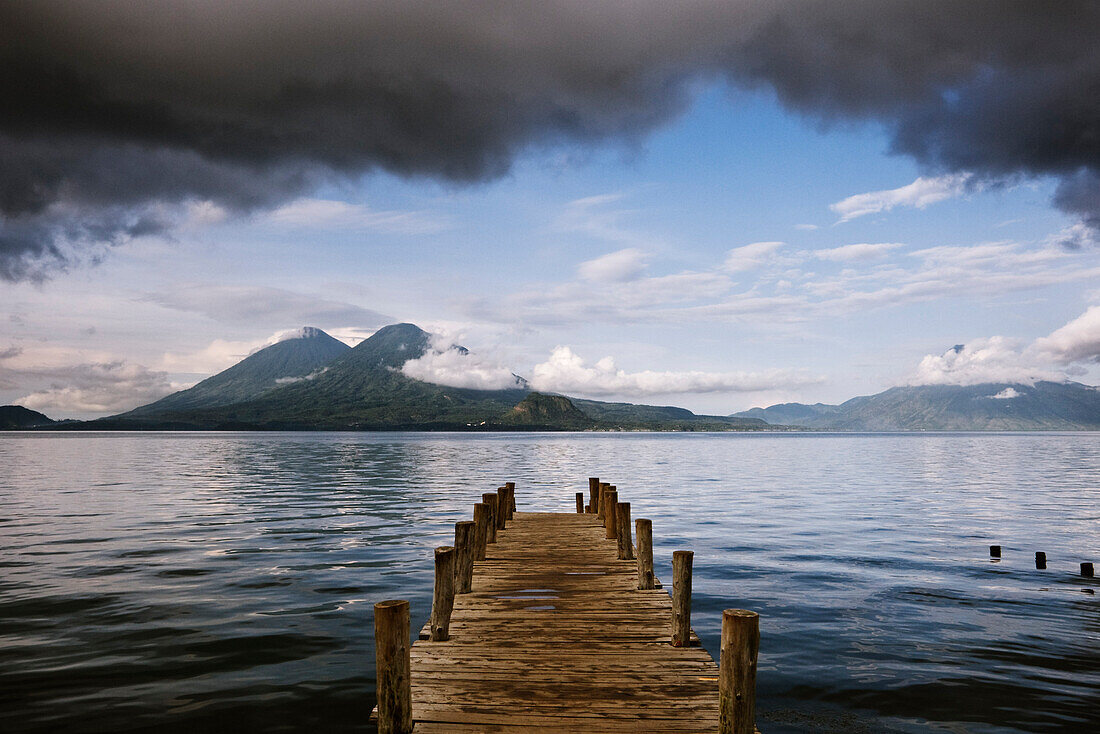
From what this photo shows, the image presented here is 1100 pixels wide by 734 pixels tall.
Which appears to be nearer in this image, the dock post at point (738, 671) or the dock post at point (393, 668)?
the dock post at point (738, 671)

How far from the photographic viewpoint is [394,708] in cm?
687

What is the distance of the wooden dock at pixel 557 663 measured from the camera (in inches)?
285

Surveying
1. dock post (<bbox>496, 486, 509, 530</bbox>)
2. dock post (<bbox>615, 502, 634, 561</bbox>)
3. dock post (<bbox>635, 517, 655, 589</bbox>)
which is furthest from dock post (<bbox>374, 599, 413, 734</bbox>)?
dock post (<bbox>496, 486, 509, 530</bbox>)

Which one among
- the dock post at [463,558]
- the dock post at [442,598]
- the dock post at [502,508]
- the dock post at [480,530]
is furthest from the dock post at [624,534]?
the dock post at [442,598]

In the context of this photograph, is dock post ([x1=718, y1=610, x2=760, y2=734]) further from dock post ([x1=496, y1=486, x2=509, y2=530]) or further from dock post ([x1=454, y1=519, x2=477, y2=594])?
dock post ([x1=496, y1=486, x2=509, y2=530])

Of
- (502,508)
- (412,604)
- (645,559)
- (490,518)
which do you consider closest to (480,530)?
(490,518)

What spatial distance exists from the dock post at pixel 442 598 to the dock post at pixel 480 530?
20.3 ft

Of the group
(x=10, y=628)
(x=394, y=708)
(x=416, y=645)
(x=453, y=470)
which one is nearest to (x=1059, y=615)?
(x=416, y=645)

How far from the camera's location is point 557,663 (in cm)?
885

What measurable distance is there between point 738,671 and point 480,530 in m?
11.4

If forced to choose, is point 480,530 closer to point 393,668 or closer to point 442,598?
point 442,598

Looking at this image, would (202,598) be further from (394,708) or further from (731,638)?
(731,638)

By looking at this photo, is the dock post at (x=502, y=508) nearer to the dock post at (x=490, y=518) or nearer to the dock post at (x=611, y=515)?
the dock post at (x=490, y=518)

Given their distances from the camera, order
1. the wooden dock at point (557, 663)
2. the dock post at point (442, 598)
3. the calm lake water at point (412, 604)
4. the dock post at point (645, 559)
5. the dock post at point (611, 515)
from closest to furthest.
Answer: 1. the wooden dock at point (557, 663)
2. the dock post at point (442, 598)
3. the calm lake water at point (412, 604)
4. the dock post at point (645, 559)
5. the dock post at point (611, 515)
